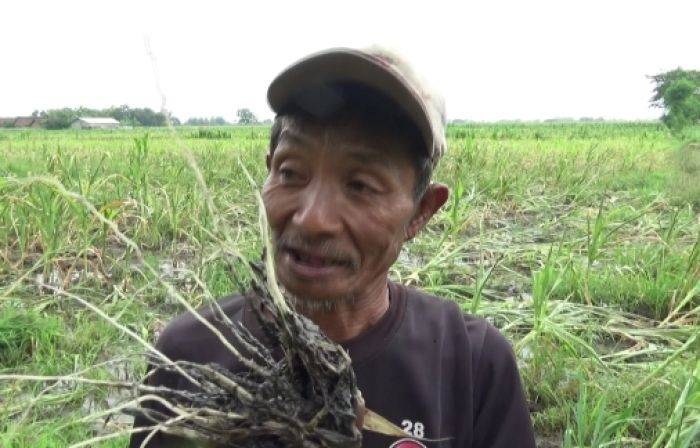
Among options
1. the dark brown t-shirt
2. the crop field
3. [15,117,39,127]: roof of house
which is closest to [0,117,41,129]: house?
[15,117,39,127]: roof of house

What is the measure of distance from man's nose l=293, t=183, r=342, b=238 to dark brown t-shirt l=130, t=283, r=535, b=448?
235 millimetres

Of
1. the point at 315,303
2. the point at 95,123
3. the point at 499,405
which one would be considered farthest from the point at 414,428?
the point at 95,123

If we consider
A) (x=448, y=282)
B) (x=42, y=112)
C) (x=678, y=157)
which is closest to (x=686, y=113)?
(x=678, y=157)

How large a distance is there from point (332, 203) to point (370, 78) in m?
0.20

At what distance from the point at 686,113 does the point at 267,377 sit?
32608 mm

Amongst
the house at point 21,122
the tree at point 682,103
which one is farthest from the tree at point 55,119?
the tree at point 682,103

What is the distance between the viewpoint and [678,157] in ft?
24.5

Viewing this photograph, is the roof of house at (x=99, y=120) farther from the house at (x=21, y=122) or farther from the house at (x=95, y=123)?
the house at (x=21, y=122)

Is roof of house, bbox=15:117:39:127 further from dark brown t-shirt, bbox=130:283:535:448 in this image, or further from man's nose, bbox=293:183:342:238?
man's nose, bbox=293:183:342:238

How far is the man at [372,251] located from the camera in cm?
102

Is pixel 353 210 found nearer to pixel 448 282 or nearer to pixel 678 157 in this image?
pixel 448 282

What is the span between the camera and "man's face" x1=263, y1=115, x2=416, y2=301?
1.01 metres

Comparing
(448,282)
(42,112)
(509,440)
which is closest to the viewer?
(509,440)

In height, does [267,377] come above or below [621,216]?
above
